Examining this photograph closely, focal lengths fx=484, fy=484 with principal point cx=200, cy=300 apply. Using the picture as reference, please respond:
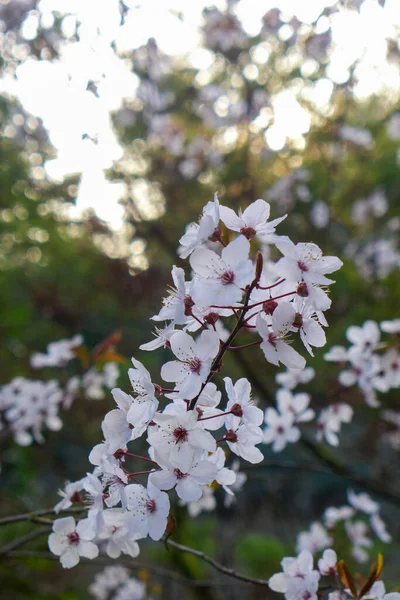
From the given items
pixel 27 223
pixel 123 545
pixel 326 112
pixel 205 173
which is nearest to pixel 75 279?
pixel 27 223

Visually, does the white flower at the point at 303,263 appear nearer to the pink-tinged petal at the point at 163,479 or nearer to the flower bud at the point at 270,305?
the flower bud at the point at 270,305

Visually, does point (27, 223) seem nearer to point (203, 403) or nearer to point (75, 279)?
point (75, 279)

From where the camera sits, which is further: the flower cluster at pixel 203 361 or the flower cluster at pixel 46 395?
the flower cluster at pixel 46 395

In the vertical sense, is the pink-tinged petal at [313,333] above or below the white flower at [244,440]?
above

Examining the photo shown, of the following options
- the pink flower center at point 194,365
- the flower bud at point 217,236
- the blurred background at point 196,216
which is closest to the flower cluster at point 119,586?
the blurred background at point 196,216

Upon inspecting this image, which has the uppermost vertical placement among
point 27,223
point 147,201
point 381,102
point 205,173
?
point 381,102

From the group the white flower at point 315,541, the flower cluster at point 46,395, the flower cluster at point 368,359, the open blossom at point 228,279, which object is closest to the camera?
the open blossom at point 228,279

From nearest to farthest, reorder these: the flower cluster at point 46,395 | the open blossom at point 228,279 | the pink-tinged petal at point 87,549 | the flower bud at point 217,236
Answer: the open blossom at point 228,279 < the flower bud at point 217,236 < the pink-tinged petal at point 87,549 < the flower cluster at point 46,395
